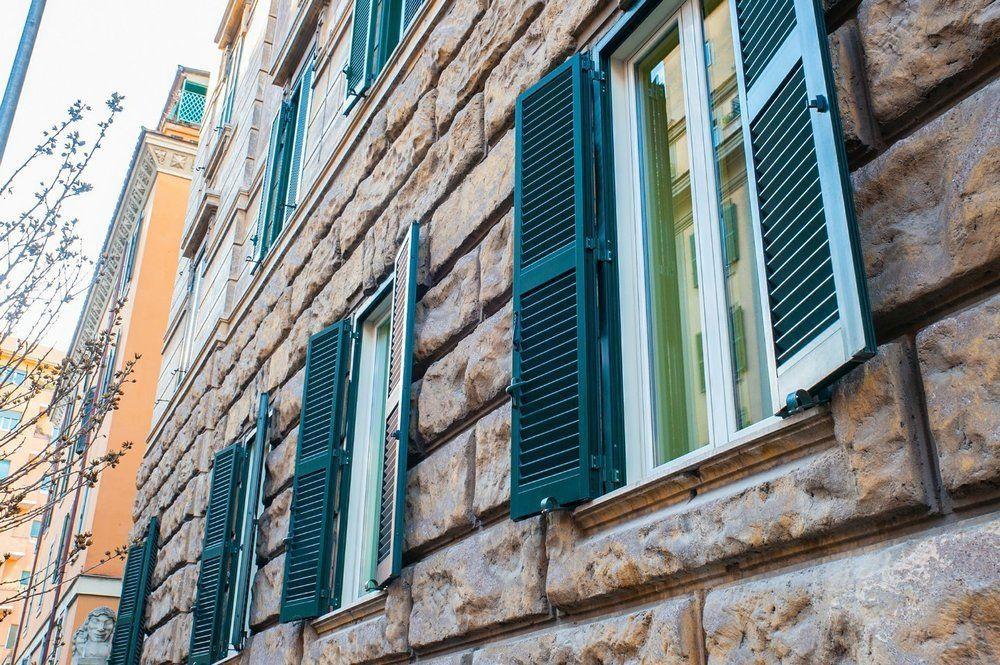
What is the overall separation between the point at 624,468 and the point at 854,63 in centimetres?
135

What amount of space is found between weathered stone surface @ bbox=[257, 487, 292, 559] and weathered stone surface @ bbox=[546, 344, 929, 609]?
359cm

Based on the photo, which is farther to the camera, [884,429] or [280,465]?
[280,465]

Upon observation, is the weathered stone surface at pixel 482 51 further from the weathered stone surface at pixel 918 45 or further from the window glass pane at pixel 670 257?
the weathered stone surface at pixel 918 45

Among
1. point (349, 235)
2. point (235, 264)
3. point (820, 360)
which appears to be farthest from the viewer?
point (235, 264)

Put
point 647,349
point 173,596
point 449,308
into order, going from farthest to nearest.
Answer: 1. point 173,596
2. point 449,308
3. point 647,349

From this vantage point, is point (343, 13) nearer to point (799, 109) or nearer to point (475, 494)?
point (475, 494)

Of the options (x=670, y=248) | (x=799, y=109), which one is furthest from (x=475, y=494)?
(x=799, y=109)

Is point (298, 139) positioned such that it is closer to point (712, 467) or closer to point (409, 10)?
point (409, 10)

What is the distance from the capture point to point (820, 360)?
2424mm

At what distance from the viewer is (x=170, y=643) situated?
8734 mm

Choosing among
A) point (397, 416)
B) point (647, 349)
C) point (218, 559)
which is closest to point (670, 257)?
point (647, 349)

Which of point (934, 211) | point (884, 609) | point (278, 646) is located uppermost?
point (934, 211)

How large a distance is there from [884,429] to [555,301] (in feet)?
5.03

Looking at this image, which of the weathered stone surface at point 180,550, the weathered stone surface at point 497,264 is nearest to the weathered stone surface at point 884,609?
the weathered stone surface at point 497,264
